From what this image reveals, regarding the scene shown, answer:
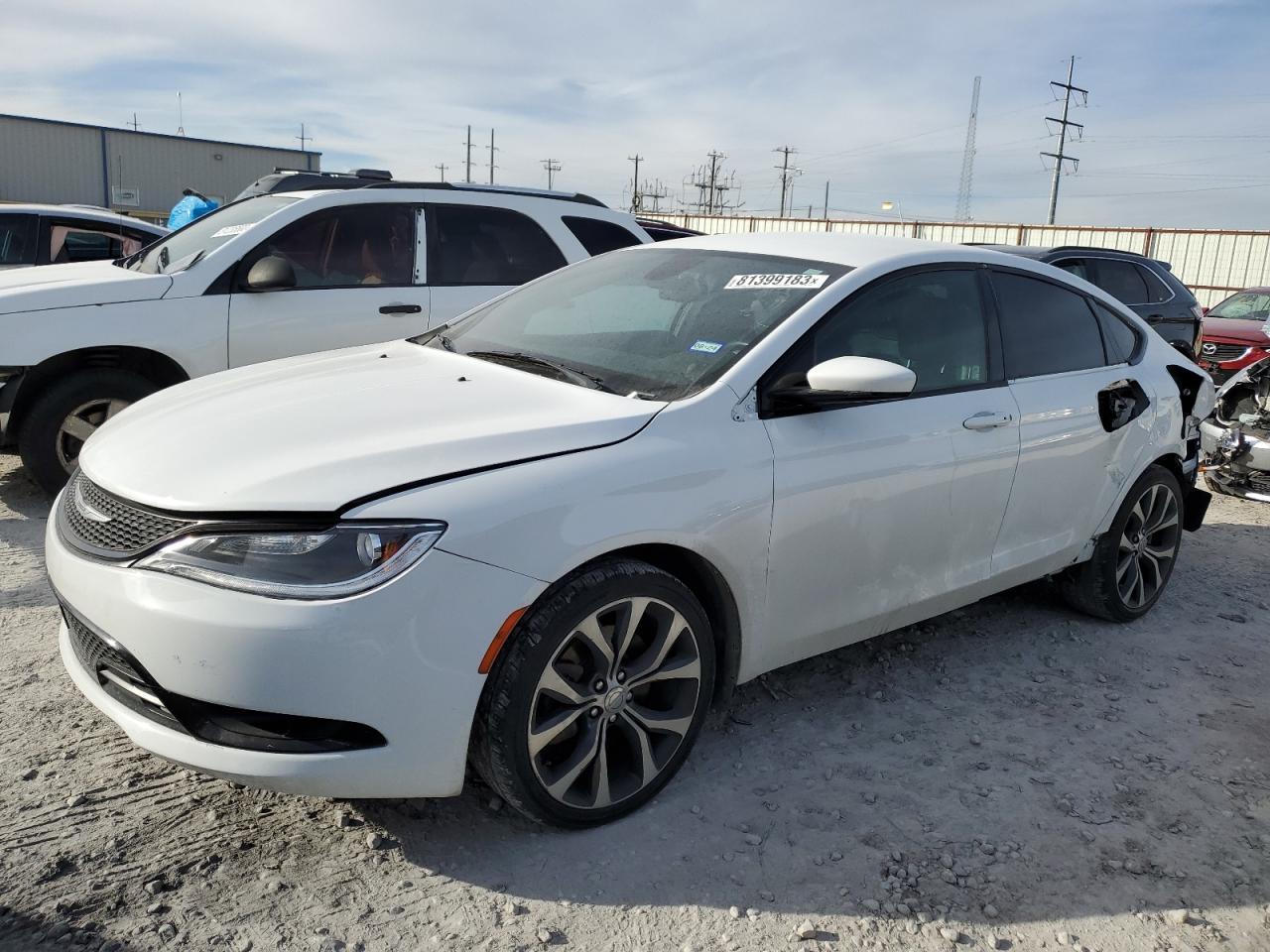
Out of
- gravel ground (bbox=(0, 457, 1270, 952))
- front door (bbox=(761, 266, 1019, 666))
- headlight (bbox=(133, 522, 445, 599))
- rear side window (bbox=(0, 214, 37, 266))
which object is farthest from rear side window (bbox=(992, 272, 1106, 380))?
rear side window (bbox=(0, 214, 37, 266))

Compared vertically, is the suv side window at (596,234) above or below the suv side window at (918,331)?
above

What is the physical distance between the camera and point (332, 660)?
2.23 metres

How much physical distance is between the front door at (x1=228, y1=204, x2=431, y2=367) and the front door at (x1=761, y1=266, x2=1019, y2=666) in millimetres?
3381

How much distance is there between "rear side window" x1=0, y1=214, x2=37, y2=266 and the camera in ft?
27.6

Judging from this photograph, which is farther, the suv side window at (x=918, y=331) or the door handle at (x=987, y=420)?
the door handle at (x=987, y=420)

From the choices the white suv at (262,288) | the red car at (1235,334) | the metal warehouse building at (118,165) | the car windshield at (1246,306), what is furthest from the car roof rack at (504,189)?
the metal warehouse building at (118,165)

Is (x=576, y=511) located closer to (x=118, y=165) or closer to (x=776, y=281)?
(x=776, y=281)

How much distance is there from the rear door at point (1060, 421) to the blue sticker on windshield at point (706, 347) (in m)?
1.35

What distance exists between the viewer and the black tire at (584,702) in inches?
97.4

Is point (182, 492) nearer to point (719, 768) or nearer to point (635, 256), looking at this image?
point (719, 768)

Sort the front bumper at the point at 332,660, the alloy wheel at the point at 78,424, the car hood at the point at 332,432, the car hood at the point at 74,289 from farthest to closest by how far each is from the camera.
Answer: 1. the alloy wheel at the point at 78,424
2. the car hood at the point at 74,289
3. the car hood at the point at 332,432
4. the front bumper at the point at 332,660

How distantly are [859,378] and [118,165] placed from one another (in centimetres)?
4774

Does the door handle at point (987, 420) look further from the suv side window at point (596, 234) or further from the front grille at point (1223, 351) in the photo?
the front grille at point (1223, 351)

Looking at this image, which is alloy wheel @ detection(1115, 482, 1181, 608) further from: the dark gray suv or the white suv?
the dark gray suv
